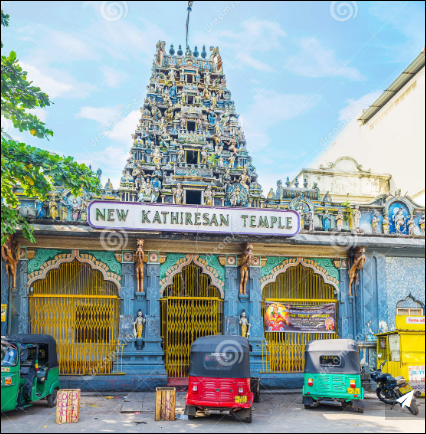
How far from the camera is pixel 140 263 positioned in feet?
53.2

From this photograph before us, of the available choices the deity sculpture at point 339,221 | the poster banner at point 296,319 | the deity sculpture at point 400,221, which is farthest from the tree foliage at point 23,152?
the deity sculpture at point 400,221

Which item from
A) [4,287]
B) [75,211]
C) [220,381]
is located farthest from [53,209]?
[220,381]

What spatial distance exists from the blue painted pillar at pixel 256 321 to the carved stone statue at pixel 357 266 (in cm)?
345

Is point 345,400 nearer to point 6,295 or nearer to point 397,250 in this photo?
point 397,250

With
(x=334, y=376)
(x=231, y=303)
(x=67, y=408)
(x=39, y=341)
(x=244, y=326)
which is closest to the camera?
(x=67, y=408)

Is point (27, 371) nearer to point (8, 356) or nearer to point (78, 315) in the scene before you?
point (8, 356)

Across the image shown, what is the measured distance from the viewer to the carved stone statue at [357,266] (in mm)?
17375

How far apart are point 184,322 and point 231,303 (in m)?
1.79

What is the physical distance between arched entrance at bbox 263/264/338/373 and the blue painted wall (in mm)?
2182

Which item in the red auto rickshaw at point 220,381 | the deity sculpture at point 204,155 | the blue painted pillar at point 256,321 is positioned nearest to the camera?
the red auto rickshaw at point 220,381

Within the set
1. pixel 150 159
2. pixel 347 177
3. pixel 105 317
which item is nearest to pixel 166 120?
pixel 150 159

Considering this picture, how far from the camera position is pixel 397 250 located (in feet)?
59.2

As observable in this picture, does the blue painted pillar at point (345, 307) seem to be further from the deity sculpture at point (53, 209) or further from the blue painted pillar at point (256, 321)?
the deity sculpture at point (53, 209)

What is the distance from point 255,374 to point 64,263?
7546 millimetres
